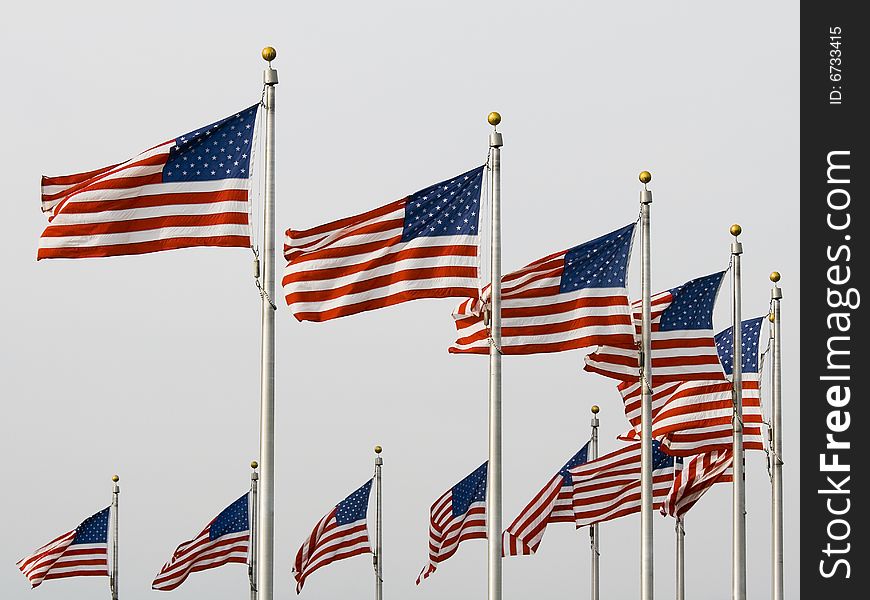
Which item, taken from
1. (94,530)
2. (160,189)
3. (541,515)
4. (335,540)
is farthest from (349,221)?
(94,530)

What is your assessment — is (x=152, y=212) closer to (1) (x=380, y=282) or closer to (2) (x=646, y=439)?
(1) (x=380, y=282)

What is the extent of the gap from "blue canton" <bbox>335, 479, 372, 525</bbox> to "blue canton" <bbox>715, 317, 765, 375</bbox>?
47.2 ft

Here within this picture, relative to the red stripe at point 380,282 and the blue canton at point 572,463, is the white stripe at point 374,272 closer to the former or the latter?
the red stripe at point 380,282

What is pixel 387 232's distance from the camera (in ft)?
95.3

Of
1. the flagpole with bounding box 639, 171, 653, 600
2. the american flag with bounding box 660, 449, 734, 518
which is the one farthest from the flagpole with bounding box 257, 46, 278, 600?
the american flag with bounding box 660, 449, 734, 518

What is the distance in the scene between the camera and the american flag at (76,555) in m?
50.2

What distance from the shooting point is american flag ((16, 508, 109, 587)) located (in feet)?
165

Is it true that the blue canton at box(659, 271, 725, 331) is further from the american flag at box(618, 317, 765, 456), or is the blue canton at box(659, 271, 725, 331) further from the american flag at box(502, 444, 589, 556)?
the american flag at box(502, 444, 589, 556)

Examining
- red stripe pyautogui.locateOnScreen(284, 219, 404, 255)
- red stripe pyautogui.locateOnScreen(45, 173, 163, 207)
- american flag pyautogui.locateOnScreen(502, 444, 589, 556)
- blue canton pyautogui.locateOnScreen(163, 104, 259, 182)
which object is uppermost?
blue canton pyautogui.locateOnScreen(163, 104, 259, 182)

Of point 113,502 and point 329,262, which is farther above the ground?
point 329,262

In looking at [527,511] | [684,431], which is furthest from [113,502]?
[684,431]

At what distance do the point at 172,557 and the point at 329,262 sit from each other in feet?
82.8

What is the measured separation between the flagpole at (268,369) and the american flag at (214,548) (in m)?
24.8
